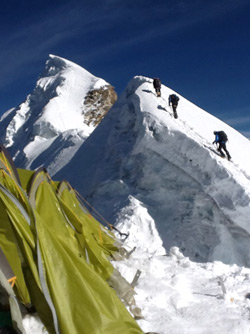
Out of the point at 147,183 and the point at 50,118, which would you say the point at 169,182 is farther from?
the point at 50,118

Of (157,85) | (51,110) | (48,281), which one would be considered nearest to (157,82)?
(157,85)

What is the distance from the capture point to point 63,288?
3809 mm

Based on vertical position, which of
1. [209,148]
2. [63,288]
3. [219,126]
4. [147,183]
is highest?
[219,126]

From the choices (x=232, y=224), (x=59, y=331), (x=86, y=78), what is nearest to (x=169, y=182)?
(x=232, y=224)

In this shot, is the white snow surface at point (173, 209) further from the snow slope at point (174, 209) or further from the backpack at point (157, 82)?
the backpack at point (157, 82)

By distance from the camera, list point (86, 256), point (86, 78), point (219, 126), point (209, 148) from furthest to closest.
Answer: point (86, 78) < point (219, 126) < point (209, 148) < point (86, 256)

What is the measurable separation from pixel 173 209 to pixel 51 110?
28306mm

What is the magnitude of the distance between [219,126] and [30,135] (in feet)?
77.7

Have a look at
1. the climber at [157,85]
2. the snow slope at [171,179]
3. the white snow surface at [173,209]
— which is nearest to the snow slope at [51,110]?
the climber at [157,85]

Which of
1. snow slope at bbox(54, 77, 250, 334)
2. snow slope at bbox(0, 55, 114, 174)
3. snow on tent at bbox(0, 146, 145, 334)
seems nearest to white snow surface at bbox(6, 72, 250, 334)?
snow slope at bbox(54, 77, 250, 334)

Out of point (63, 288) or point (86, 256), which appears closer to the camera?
point (63, 288)

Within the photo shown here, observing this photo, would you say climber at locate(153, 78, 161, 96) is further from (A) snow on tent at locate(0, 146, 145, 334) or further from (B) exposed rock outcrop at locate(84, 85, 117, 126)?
(B) exposed rock outcrop at locate(84, 85, 117, 126)

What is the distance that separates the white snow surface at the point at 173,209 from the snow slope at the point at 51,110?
58.7 feet

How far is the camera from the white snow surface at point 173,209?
18.5ft
